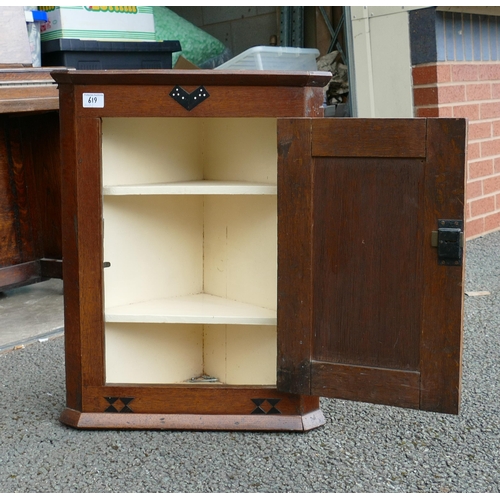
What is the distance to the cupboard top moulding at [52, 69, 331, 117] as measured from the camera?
6.31 ft

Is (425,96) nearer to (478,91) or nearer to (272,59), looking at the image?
(478,91)

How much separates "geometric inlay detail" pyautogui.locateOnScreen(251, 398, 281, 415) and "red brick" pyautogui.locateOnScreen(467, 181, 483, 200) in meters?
2.84

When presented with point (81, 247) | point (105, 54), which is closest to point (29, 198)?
point (105, 54)

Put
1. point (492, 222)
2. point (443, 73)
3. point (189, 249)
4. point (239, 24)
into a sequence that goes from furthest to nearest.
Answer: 1. point (239, 24)
2. point (492, 222)
3. point (443, 73)
4. point (189, 249)

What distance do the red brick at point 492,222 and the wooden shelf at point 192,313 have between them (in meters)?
2.96

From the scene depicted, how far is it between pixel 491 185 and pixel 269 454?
10.9 ft

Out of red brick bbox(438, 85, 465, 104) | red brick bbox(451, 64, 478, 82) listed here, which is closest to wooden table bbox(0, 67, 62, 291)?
red brick bbox(438, 85, 465, 104)

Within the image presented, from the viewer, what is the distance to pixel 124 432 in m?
2.08

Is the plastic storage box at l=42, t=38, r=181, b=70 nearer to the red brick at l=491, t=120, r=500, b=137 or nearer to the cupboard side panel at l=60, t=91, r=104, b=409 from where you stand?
the cupboard side panel at l=60, t=91, r=104, b=409

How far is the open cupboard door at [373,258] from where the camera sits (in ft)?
5.91

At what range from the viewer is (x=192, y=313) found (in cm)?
216

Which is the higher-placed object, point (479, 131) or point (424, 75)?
point (424, 75)

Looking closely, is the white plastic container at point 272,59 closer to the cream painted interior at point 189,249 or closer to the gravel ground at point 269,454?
the cream painted interior at point 189,249

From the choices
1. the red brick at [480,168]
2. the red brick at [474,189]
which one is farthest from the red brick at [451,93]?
the red brick at [474,189]
